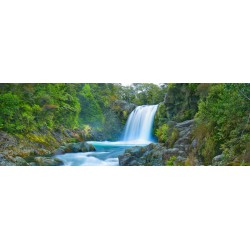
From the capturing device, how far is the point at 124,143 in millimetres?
6996

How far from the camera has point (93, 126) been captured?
23.2 ft

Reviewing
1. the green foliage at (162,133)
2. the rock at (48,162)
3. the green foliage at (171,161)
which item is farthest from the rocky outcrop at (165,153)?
the rock at (48,162)

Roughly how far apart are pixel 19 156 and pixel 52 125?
0.83m

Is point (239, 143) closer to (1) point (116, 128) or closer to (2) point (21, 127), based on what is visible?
(1) point (116, 128)

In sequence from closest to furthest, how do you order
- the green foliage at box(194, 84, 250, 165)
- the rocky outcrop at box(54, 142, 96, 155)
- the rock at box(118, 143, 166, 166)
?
the green foliage at box(194, 84, 250, 165) → the rock at box(118, 143, 166, 166) → the rocky outcrop at box(54, 142, 96, 155)

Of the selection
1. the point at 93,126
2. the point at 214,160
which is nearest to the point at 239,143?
the point at 214,160

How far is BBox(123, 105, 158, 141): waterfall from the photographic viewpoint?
23.1 feet

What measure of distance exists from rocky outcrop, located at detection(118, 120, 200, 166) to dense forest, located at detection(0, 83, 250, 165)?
74 mm

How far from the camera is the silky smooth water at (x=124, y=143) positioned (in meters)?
6.94

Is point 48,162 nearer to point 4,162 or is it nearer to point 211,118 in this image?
point 4,162

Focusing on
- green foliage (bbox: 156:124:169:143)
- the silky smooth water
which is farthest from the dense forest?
the silky smooth water

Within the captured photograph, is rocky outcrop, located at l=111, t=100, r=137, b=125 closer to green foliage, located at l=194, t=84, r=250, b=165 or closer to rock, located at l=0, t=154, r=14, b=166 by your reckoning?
green foliage, located at l=194, t=84, r=250, b=165

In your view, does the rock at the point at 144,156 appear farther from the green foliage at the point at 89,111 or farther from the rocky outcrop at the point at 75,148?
the green foliage at the point at 89,111

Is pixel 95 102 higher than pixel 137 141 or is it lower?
higher
